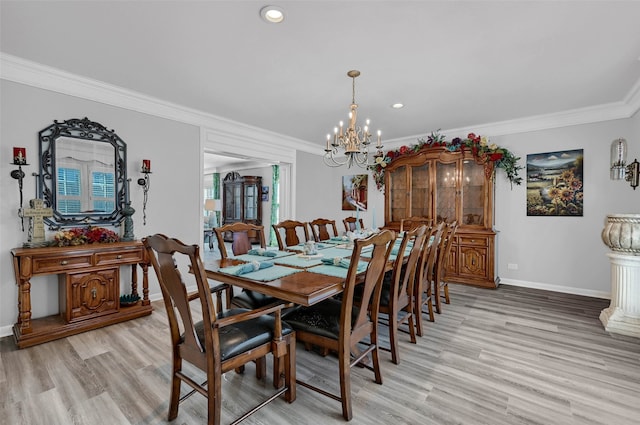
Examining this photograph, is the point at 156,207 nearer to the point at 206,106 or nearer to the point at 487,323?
the point at 206,106

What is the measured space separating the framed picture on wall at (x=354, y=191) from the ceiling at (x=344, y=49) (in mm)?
2412

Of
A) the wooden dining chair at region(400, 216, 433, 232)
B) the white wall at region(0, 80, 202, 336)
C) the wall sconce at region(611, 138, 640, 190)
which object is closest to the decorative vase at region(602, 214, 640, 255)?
the wall sconce at region(611, 138, 640, 190)

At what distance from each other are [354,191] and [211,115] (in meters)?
3.12

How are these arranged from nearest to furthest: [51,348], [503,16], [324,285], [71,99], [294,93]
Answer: [324,285] < [503,16] < [51,348] < [71,99] < [294,93]

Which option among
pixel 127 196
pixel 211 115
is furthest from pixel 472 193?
pixel 127 196

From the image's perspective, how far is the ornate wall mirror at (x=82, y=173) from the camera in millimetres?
3035

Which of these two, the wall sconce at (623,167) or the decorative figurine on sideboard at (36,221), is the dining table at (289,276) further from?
the wall sconce at (623,167)

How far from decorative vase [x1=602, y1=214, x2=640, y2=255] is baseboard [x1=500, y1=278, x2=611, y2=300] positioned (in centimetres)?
142

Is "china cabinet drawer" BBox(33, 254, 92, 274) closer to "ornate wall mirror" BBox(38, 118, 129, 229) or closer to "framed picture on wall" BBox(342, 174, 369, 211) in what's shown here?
"ornate wall mirror" BBox(38, 118, 129, 229)

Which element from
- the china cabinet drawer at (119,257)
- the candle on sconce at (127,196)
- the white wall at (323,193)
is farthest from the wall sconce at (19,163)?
the white wall at (323,193)

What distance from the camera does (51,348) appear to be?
2.61 m

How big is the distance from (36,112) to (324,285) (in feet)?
10.9

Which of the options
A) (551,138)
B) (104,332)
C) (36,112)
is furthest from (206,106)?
(551,138)

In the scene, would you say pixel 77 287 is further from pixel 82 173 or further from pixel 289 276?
pixel 289 276
